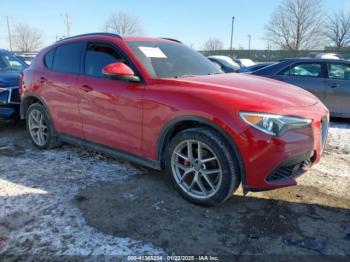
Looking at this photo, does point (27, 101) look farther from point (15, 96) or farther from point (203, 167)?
point (203, 167)

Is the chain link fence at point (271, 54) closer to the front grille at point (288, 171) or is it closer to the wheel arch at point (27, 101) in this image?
the wheel arch at point (27, 101)

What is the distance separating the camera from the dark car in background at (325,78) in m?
6.93

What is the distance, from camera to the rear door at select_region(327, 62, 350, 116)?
22.6 feet

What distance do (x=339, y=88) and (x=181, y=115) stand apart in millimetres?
5102

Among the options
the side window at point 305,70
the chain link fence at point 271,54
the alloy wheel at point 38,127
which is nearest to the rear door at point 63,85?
the alloy wheel at point 38,127

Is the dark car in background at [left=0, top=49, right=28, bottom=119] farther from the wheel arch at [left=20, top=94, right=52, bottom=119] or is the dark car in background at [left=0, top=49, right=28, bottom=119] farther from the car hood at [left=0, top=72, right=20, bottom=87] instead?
the wheel arch at [left=20, top=94, right=52, bottom=119]

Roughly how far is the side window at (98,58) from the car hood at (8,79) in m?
2.52

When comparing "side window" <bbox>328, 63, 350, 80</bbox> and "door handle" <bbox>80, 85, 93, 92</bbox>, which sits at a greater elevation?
"side window" <bbox>328, 63, 350, 80</bbox>

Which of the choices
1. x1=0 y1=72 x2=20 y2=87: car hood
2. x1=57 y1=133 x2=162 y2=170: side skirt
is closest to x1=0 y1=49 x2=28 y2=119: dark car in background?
x1=0 y1=72 x2=20 y2=87: car hood

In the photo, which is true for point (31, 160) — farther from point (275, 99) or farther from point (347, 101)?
point (347, 101)

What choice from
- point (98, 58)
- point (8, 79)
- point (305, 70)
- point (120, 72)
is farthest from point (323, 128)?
point (8, 79)

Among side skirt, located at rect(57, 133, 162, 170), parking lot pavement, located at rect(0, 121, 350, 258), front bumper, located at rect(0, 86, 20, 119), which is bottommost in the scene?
parking lot pavement, located at rect(0, 121, 350, 258)

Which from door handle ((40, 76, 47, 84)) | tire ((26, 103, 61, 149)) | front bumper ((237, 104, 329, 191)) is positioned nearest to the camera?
front bumper ((237, 104, 329, 191))

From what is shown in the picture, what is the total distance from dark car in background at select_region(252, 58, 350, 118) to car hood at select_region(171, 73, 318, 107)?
3.79 metres
